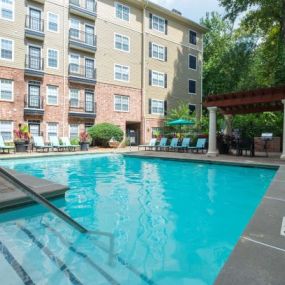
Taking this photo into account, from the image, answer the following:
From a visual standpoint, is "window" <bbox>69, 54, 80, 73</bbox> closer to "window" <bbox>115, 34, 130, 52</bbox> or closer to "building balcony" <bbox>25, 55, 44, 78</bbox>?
"building balcony" <bbox>25, 55, 44, 78</bbox>

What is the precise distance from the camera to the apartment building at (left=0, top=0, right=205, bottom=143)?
1984cm

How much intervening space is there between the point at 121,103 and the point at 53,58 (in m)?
6.51

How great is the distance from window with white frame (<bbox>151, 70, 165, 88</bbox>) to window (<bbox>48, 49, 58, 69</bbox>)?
9.00m

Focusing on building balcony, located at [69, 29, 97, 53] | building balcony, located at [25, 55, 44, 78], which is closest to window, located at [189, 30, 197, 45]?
building balcony, located at [69, 29, 97, 53]

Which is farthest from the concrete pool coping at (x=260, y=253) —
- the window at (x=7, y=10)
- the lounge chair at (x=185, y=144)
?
the window at (x=7, y=10)

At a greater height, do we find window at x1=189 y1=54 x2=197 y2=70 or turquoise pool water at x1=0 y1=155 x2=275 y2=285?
window at x1=189 y1=54 x2=197 y2=70

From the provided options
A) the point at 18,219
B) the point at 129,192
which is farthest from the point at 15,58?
the point at 18,219

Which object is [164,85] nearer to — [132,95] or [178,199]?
[132,95]

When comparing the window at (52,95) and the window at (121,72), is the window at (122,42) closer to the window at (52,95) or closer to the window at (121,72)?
the window at (121,72)

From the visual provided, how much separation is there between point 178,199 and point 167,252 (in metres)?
2.92

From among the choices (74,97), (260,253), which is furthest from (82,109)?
(260,253)

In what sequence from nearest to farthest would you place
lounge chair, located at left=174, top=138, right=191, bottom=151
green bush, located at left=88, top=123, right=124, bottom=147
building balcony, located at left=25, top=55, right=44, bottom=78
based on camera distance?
1. lounge chair, located at left=174, top=138, right=191, bottom=151
2. building balcony, located at left=25, top=55, right=44, bottom=78
3. green bush, located at left=88, top=123, right=124, bottom=147

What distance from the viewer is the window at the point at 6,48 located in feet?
63.3

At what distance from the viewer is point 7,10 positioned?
1947 cm
